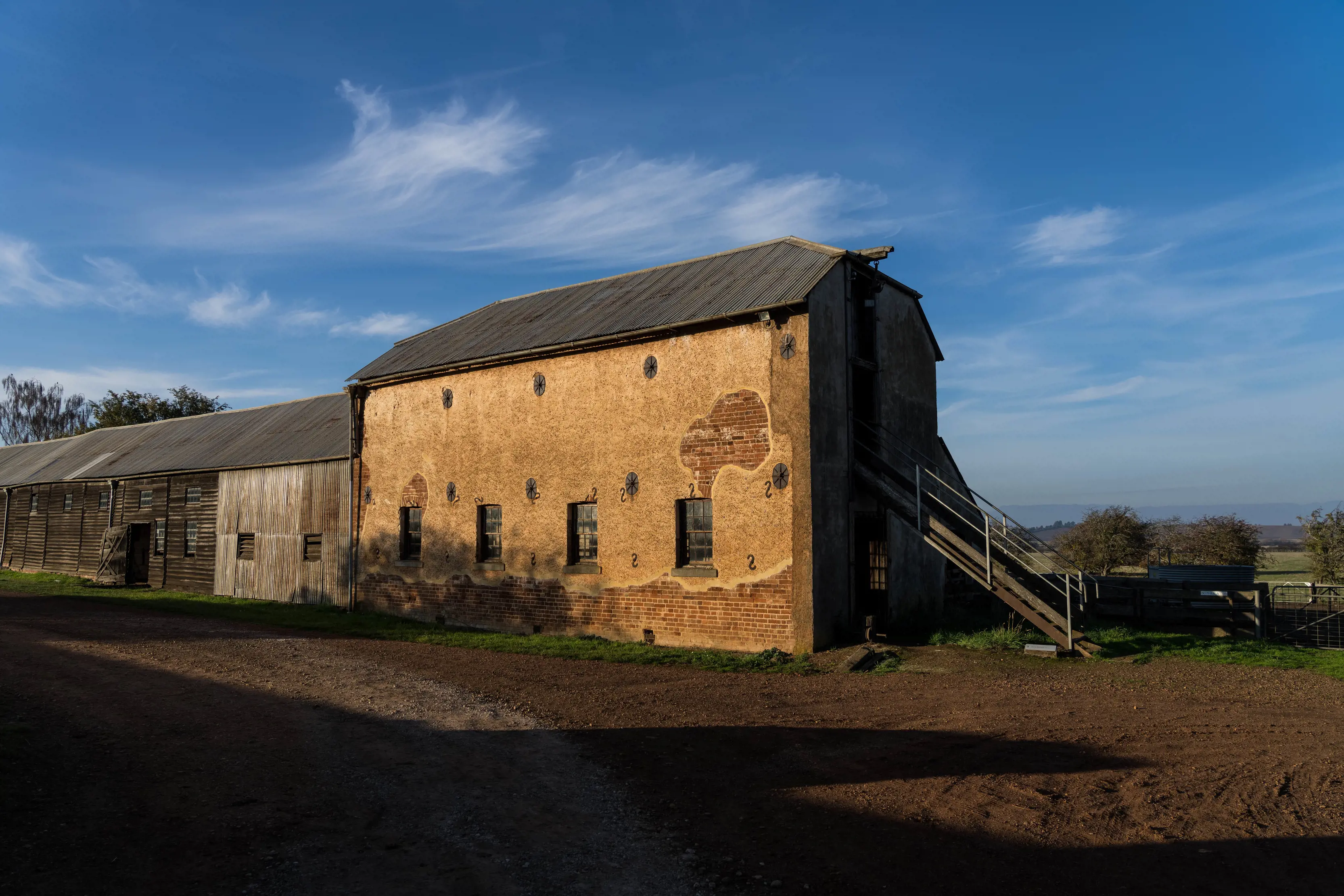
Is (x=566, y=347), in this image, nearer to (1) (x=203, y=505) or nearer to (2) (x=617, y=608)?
(2) (x=617, y=608)

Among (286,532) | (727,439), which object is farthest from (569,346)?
(286,532)

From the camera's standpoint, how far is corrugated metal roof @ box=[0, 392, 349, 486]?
82.3ft

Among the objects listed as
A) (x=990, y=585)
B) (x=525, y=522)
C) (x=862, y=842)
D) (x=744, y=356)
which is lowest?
(x=862, y=842)

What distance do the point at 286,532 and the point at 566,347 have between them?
12.0 metres

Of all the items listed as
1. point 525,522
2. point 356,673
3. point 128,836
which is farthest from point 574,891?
point 525,522

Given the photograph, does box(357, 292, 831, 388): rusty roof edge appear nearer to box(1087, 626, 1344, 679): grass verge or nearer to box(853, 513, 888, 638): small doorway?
box(853, 513, 888, 638): small doorway

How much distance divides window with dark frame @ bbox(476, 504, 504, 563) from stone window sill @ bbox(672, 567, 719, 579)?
4.75m

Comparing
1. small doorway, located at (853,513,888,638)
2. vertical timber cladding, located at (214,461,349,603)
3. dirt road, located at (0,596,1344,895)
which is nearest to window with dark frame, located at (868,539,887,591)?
small doorway, located at (853,513,888,638)

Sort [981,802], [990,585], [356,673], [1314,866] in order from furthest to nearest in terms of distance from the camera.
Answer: [990,585], [356,673], [981,802], [1314,866]

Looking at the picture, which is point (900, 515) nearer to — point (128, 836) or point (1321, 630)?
point (1321, 630)

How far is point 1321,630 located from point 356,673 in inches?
711

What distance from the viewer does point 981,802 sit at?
21.3ft

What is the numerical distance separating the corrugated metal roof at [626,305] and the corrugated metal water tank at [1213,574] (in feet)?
35.1

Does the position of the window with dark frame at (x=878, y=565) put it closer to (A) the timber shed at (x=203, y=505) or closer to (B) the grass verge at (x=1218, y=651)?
(B) the grass verge at (x=1218, y=651)
